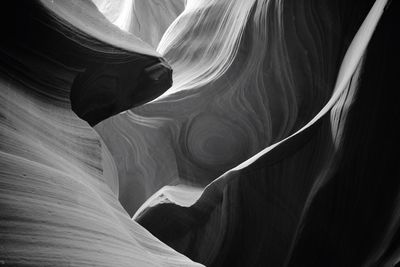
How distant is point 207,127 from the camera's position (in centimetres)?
123

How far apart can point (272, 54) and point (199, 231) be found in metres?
0.57

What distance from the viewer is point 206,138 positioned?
121cm

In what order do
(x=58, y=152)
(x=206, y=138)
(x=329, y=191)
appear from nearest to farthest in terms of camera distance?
(x=58, y=152)
(x=329, y=191)
(x=206, y=138)

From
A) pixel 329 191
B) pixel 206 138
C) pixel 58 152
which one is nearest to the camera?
pixel 58 152

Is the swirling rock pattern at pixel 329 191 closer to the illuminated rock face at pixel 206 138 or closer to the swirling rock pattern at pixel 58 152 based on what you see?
the illuminated rock face at pixel 206 138

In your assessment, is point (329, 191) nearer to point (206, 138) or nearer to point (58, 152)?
point (206, 138)

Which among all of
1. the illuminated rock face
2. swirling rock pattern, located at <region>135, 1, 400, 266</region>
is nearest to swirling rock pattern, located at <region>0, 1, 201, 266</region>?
the illuminated rock face

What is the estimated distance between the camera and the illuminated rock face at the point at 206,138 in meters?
0.52

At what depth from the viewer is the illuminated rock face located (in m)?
0.52

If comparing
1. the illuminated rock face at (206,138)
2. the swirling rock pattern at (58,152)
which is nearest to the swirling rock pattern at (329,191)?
the illuminated rock face at (206,138)

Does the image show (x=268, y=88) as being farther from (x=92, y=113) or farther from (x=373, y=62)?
(x=92, y=113)

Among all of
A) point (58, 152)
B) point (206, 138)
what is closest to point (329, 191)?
point (206, 138)

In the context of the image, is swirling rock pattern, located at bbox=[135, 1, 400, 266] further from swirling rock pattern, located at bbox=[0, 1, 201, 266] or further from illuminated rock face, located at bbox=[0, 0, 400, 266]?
swirling rock pattern, located at bbox=[0, 1, 201, 266]

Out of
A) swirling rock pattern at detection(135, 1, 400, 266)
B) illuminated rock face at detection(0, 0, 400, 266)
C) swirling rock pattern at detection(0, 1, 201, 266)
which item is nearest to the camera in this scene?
swirling rock pattern at detection(0, 1, 201, 266)
